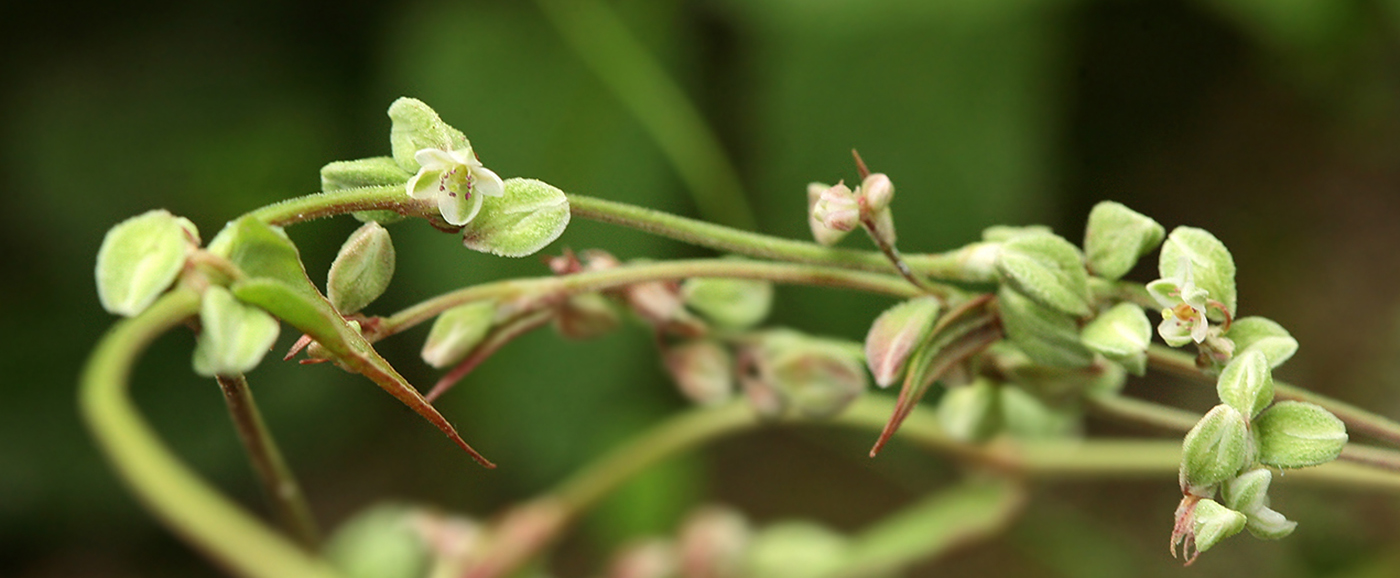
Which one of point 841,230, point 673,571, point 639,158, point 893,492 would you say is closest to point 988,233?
point 841,230

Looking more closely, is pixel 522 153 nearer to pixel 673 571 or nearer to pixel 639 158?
pixel 639 158

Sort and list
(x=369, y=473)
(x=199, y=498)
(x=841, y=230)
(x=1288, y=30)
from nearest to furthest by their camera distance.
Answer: (x=841, y=230) < (x=199, y=498) < (x=1288, y=30) < (x=369, y=473)

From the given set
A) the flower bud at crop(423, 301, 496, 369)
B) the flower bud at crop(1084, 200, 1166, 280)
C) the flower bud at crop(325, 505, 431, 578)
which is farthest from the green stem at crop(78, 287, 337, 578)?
the flower bud at crop(1084, 200, 1166, 280)

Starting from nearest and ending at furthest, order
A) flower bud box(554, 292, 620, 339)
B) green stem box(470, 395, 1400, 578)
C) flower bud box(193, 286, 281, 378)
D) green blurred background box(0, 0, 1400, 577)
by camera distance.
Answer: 1. flower bud box(193, 286, 281, 378)
2. flower bud box(554, 292, 620, 339)
3. green stem box(470, 395, 1400, 578)
4. green blurred background box(0, 0, 1400, 577)

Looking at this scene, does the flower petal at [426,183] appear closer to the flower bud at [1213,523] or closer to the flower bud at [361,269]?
the flower bud at [361,269]

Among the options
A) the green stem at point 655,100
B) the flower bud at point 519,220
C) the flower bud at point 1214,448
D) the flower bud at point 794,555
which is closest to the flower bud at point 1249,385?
the flower bud at point 1214,448

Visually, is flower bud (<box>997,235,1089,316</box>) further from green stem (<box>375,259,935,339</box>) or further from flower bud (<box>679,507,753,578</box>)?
flower bud (<box>679,507,753,578</box>)

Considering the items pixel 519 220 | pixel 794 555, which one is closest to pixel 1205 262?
pixel 519 220
